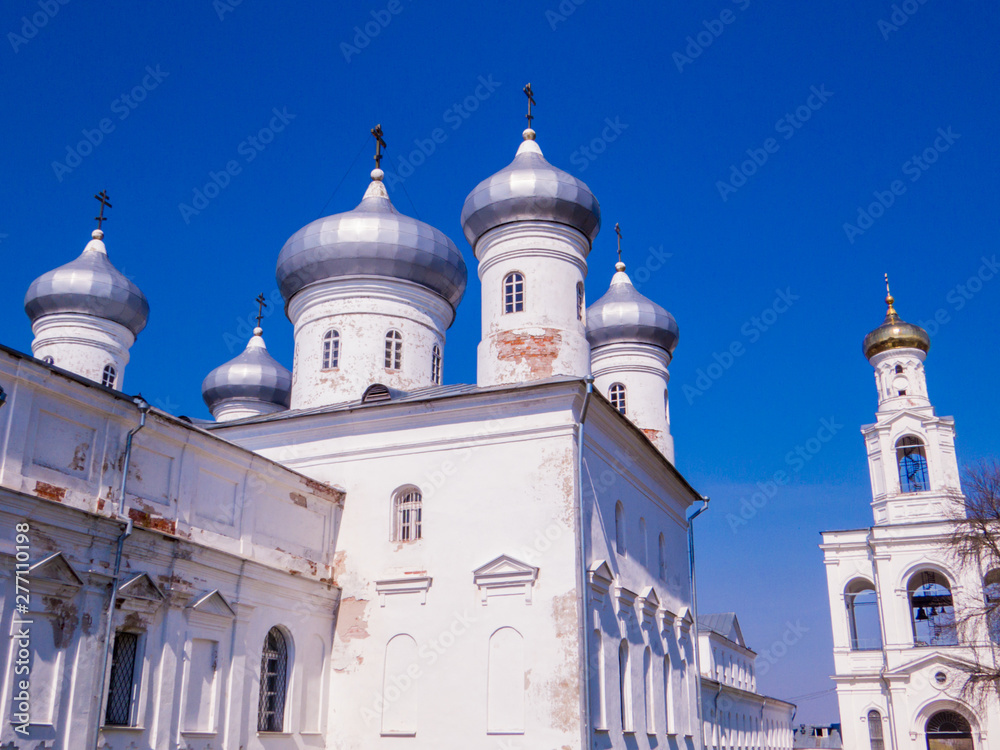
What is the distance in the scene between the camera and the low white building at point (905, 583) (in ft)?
95.8

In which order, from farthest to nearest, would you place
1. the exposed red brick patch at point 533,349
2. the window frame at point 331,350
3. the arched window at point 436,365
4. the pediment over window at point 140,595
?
the arched window at point 436,365
the window frame at point 331,350
the exposed red brick patch at point 533,349
the pediment over window at point 140,595

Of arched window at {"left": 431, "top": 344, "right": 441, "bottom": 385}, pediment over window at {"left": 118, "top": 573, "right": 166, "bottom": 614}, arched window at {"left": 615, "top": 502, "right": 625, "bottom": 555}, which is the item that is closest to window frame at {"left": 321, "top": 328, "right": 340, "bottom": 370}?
arched window at {"left": 431, "top": 344, "right": 441, "bottom": 385}

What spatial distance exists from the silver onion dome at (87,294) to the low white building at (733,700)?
1776cm

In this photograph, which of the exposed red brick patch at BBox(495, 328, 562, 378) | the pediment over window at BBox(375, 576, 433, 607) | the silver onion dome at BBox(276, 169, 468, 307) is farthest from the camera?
the silver onion dome at BBox(276, 169, 468, 307)

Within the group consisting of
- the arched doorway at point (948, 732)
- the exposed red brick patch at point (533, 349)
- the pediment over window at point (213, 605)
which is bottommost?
the arched doorway at point (948, 732)

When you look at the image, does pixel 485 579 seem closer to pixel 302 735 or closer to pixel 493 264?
pixel 302 735

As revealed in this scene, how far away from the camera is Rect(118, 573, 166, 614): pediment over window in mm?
10656

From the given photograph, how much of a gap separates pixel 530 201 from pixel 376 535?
21.4ft

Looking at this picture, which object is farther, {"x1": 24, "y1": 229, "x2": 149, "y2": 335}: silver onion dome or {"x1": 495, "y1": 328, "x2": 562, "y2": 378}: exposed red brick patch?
{"x1": 24, "y1": 229, "x2": 149, "y2": 335}: silver onion dome

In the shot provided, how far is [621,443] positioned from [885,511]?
67.3 ft

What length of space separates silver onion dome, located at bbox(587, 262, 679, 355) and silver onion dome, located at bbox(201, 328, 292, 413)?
25.3 feet

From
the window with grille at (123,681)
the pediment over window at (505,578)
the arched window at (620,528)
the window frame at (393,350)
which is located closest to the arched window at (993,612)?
the arched window at (620,528)

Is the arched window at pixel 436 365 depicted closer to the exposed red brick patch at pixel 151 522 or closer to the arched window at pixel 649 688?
the arched window at pixel 649 688

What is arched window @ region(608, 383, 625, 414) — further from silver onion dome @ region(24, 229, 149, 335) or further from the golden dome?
the golden dome
